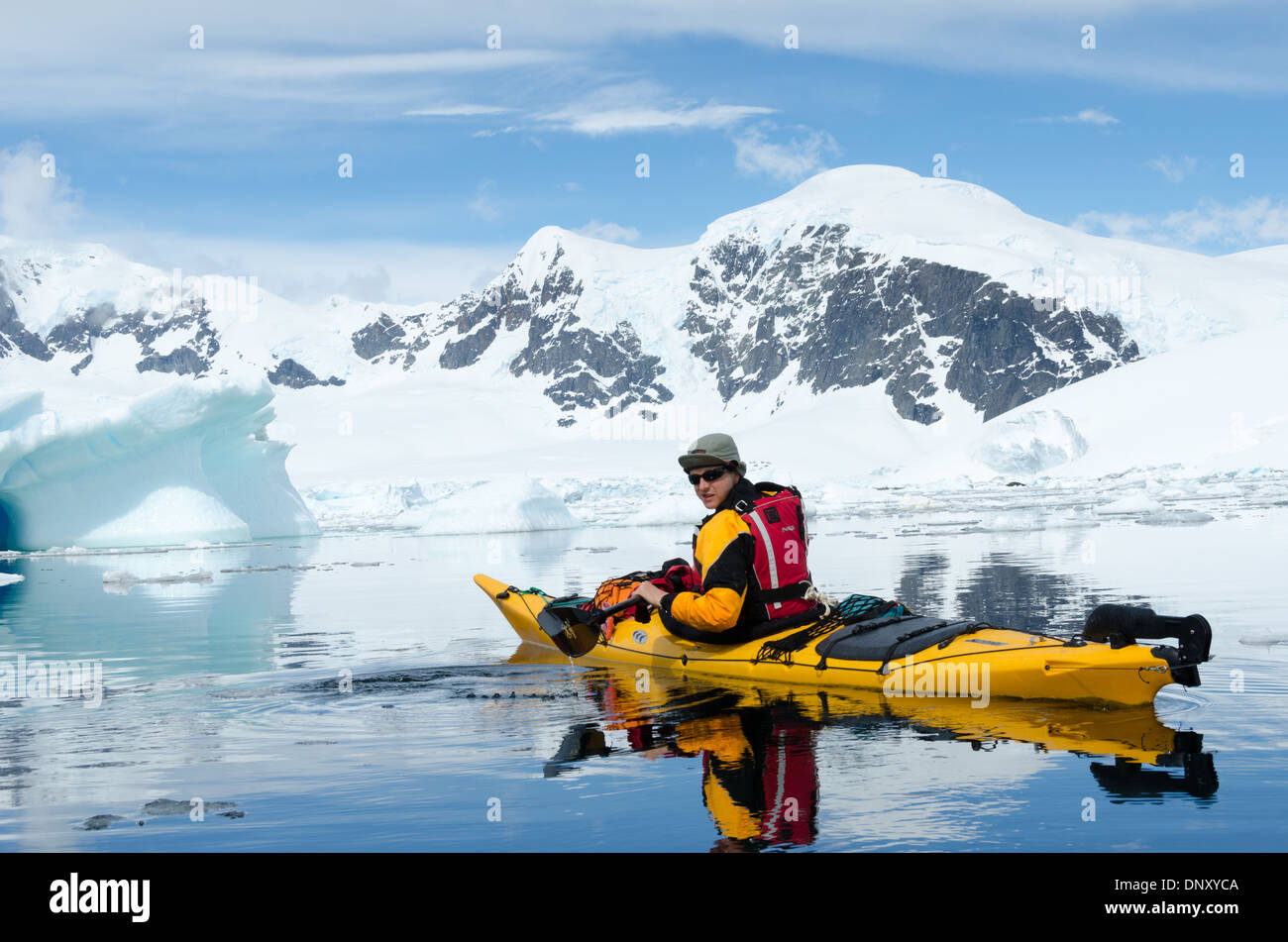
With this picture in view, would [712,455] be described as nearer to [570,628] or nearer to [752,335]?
[570,628]

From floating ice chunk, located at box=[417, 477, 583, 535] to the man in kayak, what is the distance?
22.3 meters

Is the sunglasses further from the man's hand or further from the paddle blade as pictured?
the paddle blade

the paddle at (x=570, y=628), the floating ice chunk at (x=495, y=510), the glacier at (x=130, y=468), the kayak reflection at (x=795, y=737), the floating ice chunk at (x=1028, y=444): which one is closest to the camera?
the kayak reflection at (x=795, y=737)

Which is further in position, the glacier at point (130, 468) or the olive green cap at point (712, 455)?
the glacier at point (130, 468)

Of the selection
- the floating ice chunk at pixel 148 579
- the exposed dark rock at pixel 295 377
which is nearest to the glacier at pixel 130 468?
the floating ice chunk at pixel 148 579

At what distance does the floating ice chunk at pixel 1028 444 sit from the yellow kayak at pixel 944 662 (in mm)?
44883

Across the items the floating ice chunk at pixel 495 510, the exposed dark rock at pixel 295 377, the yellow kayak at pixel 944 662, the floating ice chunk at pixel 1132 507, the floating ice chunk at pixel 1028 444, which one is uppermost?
the exposed dark rock at pixel 295 377

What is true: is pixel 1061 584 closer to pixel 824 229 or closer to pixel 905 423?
pixel 905 423

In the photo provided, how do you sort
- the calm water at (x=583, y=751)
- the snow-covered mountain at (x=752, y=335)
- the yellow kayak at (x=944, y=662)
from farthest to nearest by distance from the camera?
the snow-covered mountain at (x=752, y=335), the yellow kayak at (x=944, y=662), the calm water at (x=583, y=751)

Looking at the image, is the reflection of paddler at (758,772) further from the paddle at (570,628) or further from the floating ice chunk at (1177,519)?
the floating ice chunk at (1177,519)

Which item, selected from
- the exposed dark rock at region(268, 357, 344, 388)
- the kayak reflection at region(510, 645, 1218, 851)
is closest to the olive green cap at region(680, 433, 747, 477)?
the kayak reflection at region(510, 645, 1218, 851)

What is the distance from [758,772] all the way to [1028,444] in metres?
48.0

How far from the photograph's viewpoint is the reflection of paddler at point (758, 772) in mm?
3615

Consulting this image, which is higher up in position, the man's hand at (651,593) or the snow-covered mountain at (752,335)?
the snow-covered mountain at (752,335)
